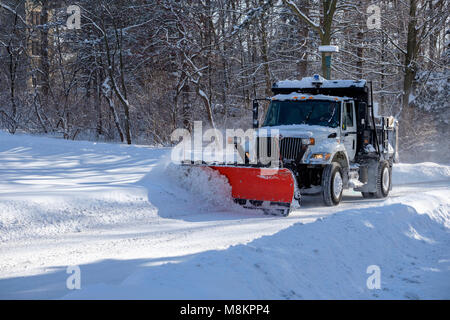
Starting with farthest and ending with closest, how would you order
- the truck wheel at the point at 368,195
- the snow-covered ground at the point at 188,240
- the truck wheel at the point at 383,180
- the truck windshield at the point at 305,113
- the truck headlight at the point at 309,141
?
the truck wheel at the point at 368,195 → the truck wheel at the point at 383,180 → the truck windshield at the point at 305,113 → the truck headlight at the point at 309,141 → the snow-covered ground at the point at 188,240

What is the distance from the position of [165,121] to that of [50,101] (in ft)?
19.4

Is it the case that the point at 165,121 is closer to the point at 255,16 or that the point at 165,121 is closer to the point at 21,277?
the point at 255,16

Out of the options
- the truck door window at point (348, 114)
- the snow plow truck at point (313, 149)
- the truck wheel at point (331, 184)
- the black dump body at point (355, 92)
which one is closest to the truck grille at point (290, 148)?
the snow plow truck at point (313, 149)

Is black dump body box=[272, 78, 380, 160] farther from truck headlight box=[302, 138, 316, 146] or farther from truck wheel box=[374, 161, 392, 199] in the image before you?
truck headlight box=[302, 138, 316, 146]

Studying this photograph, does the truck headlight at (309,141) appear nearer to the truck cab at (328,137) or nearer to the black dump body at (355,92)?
the truck cab at (328,137)

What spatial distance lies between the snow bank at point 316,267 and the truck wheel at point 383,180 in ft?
13.5

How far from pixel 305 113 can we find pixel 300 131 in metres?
0.75

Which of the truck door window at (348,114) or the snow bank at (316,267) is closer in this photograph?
the snow bank at (316,267)

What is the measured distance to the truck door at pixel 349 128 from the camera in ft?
33.4

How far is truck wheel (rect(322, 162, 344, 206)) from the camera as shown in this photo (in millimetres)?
9383

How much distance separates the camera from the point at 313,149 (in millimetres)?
9406

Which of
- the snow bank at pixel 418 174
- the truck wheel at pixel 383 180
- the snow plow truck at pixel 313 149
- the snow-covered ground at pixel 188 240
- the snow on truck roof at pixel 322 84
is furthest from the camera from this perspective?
the snow bank at pixel 418 174

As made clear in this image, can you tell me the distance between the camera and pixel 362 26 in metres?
22.4
